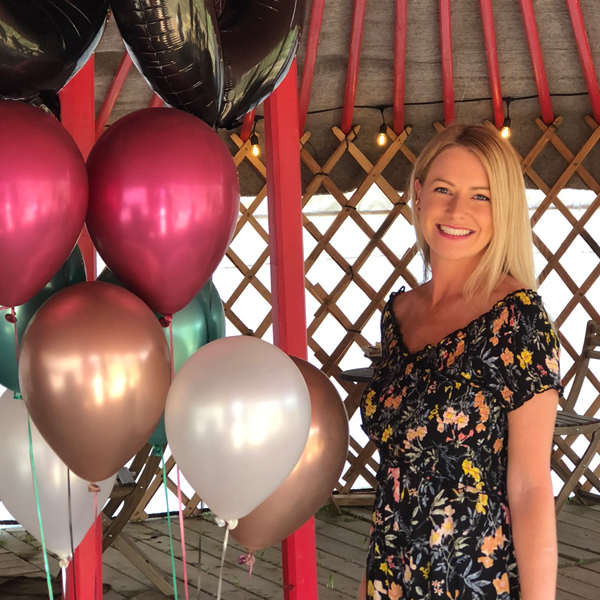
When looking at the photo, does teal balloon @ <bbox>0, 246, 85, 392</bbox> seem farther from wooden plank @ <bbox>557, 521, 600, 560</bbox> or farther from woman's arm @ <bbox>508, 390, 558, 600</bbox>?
wooden plank @ <bbox>557, 521, 600, 560</bbox>

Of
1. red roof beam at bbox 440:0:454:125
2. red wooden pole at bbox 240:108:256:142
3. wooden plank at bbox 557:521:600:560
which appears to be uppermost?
red roof beam at bbox 440:0:454:125

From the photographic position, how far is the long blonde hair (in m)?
1.00

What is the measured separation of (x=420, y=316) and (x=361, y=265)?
2036 mm

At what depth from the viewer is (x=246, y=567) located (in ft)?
7.98

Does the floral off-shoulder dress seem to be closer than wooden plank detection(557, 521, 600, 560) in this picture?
Yes

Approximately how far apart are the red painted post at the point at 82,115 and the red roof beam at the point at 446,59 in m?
1.38

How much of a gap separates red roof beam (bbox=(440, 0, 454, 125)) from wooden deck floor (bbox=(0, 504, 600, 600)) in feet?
5.23

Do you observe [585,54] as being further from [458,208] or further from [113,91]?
[458,208]

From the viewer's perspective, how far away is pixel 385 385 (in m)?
1.06

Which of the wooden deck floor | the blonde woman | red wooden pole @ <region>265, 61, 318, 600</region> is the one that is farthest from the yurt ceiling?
the blonde woman

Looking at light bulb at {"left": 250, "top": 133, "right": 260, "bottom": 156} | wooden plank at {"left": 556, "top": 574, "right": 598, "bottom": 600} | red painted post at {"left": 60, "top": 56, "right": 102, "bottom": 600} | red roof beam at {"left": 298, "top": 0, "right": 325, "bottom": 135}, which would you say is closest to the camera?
red painted post at {"left": 60, "top": 56, "right": 102, "bottom": 600}

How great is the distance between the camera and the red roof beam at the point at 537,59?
2.49 meters

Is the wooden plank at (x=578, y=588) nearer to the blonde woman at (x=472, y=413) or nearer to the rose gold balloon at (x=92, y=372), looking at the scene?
the blonde woman at (x=472, y=413)

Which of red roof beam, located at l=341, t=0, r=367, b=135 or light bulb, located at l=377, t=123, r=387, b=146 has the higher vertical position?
red roof beam, located at l=341, t=0, r=367, b=135
